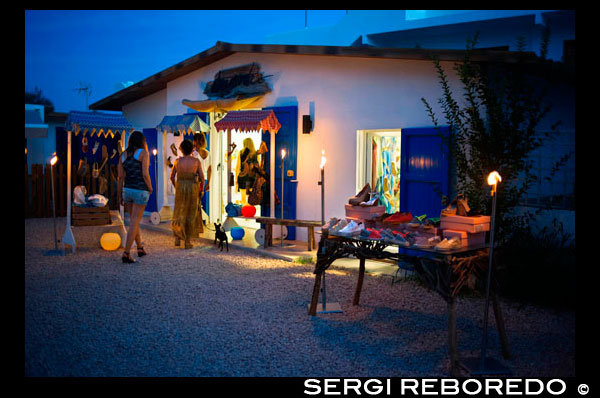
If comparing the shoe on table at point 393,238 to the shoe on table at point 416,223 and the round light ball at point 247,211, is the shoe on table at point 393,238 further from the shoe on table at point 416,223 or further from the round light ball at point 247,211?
the round light ball at point 247,211

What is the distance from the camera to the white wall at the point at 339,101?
838 cm

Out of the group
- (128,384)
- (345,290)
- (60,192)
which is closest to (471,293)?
(345,290)

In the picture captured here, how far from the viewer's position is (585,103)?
18.9ft

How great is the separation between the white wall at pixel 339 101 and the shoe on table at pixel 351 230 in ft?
10.6

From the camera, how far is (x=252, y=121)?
979 cm

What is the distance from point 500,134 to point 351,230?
246cm

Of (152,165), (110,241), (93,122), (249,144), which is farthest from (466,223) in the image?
(152,165)

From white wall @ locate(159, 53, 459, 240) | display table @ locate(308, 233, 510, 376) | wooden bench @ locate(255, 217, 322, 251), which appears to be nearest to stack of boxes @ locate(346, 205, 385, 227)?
display table @ locate(308, 233, 510, 376)

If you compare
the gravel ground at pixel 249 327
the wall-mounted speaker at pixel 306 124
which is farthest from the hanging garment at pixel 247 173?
the gravel ground at pixel 249 327

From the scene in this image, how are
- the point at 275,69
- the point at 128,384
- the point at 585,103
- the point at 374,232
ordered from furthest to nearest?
the point at 275,69
the point at 585,103
the point at 374,232
the point at 128,384

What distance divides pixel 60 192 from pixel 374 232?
1228cm

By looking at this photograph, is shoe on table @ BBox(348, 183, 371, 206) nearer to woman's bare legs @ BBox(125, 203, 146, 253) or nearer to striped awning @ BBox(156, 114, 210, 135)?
woman's bare legs @ BBox(125, 203, 146, 253)

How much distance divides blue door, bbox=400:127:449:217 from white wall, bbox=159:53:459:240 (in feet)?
0.87

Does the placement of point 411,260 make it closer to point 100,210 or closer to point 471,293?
point 471,293
